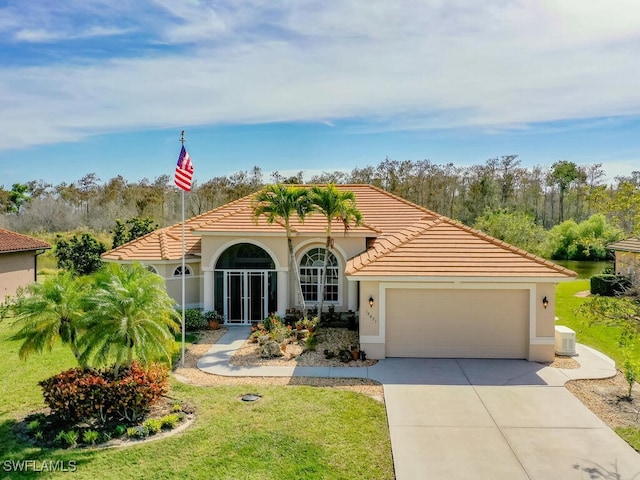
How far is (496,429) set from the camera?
9.81 m

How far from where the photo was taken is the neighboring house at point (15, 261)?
80.2 feet

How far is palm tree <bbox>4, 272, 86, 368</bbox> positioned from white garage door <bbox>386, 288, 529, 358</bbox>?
29.1 feet

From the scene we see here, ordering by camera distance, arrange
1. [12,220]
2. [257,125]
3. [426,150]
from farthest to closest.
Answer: [12,220]
[426,150]
[257,125]

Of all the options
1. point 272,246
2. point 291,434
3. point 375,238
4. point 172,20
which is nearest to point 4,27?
point 172,20

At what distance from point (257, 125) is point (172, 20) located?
20.5m

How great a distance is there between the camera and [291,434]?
9.43 metres

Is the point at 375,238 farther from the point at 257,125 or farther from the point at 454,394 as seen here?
the point at 257,125

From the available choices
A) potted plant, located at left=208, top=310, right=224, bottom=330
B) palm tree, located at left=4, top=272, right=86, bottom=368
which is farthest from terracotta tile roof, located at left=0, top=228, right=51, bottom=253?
palm tree, located at left=4, top=272, right=86, bottom=368

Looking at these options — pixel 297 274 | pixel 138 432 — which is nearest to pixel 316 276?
pixel 297 274

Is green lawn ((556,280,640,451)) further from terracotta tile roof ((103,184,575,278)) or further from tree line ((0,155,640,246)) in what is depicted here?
tree line ((0,155,640,246))

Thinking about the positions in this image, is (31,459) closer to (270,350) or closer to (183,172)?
(270,350)

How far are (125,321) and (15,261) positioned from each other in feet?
66.0

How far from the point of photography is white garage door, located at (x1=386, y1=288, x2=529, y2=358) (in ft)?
48.3

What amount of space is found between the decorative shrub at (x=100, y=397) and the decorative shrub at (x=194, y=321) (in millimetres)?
8278
